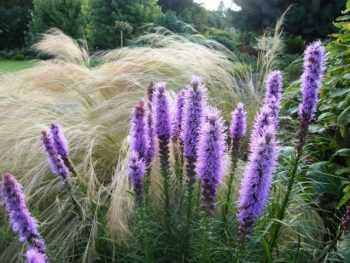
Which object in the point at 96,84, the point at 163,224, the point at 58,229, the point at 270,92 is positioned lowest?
the point at 58,229

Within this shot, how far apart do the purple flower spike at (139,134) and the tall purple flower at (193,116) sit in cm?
19

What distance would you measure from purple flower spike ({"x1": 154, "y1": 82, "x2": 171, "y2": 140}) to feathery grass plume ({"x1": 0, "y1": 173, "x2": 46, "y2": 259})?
601mm

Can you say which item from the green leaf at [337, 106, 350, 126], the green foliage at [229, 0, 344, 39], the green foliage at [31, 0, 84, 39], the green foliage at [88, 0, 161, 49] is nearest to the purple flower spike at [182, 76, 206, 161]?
the green leaf at [337, 106, 350, 126]

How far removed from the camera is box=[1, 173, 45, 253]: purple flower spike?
1.40 m

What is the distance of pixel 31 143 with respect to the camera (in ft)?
10.2

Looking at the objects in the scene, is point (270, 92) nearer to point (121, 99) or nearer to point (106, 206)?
point (106, 206)

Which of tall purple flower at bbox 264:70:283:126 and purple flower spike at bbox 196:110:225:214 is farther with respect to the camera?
tall purple flower at bbox 264:70:283:126

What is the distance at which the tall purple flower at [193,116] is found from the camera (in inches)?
62.1

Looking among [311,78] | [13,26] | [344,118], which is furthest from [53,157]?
[13,26]

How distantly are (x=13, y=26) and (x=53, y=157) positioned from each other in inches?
821

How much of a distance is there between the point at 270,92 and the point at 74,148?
1.65 m

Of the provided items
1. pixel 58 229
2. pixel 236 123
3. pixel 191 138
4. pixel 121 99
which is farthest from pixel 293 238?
pixel 121 99

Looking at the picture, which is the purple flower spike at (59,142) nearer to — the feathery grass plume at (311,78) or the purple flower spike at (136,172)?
the purple flower spike at (136,172)

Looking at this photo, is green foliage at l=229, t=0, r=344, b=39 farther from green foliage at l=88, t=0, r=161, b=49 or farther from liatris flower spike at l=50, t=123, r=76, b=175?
liatris flower spike at l=50, t=123, r=76, b=175
